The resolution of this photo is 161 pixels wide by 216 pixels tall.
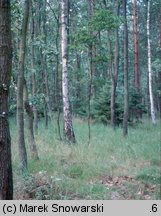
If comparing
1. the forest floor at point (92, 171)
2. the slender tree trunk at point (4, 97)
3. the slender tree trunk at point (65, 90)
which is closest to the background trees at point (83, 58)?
the slender tree trunk at point (65, 90)

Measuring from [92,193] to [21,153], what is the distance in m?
2.34

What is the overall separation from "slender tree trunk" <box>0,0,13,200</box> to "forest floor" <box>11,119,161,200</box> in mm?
2086

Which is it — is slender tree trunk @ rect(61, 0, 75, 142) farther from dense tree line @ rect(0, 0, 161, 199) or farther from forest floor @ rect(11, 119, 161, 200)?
forest floor @ rect(11, 119, 161, 200)

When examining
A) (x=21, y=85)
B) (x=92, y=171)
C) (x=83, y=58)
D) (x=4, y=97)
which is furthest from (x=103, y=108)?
(x=4, y=97)

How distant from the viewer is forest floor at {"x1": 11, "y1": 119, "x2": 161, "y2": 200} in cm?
816

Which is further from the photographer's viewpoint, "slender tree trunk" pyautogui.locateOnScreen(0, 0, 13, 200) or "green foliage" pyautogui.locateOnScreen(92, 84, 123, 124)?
"green foliage" pyautogui.locateOnScreen(92, 84, 123, 124)

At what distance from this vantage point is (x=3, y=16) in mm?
5477

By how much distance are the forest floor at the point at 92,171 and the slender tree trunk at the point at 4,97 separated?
2086mm

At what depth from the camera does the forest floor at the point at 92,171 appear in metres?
8.16

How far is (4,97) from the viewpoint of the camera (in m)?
5.43

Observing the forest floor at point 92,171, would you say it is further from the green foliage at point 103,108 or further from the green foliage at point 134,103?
the green foliage at point 134,103

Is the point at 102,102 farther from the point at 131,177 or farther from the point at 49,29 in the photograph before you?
the point at 131,177

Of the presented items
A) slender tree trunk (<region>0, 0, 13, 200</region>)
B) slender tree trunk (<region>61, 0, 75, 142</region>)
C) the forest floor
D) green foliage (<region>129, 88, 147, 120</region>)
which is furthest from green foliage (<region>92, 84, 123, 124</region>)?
slender tree trunk (<region>0, 0, 13, 200</region>)

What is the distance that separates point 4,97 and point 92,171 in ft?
18.7
